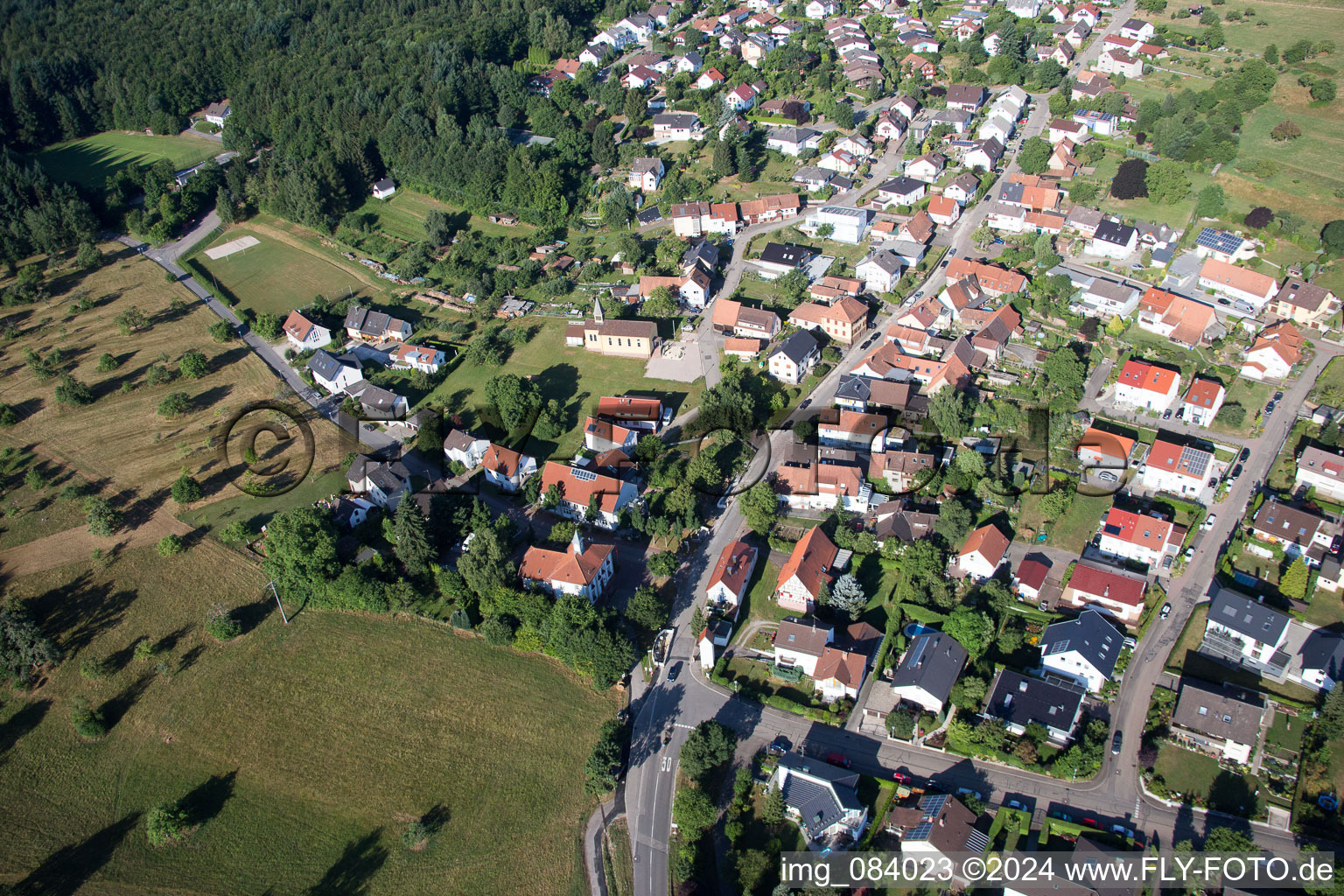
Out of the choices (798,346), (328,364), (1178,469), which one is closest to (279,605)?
(328,364)

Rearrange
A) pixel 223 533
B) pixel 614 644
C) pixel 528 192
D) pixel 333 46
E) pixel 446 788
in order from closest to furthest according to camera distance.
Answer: pixel 446 788 → pixel 614 644 → pixel 223 533 → pixel 528 192 → pixel 333 46

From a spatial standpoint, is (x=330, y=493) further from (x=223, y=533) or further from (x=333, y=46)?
(x=333, y=46)

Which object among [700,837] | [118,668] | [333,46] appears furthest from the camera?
[333,46]

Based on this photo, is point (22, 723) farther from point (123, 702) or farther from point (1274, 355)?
point (1274, 355)

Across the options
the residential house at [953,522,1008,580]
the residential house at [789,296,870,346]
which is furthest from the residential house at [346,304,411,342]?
the residential house at [953,522,1008,580]

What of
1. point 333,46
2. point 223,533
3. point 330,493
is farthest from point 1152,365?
point 333,46
